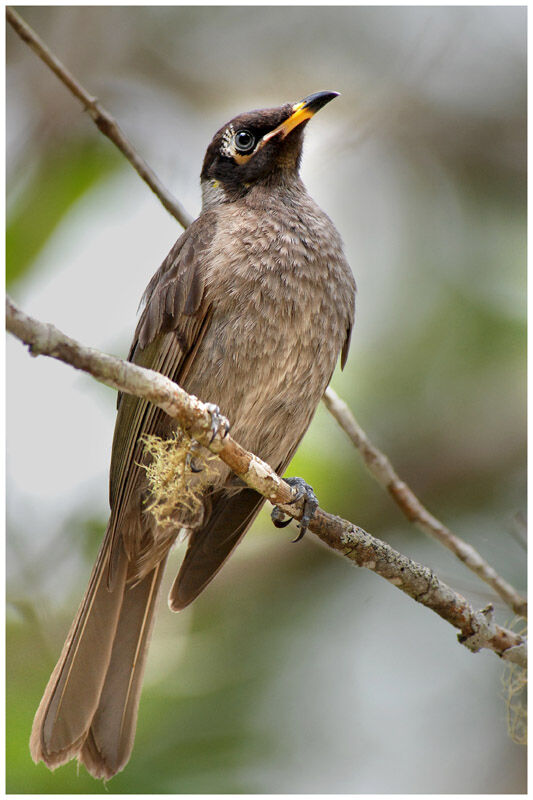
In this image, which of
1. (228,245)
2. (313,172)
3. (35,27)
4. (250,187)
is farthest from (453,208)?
(35,27)

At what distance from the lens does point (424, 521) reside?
3260mm

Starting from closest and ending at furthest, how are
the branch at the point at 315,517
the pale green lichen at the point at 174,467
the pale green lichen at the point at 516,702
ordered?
the branch at the point at 315,517 < the pale green lichen at the point at 174,467 < the pale green lichen at the point at 516,702

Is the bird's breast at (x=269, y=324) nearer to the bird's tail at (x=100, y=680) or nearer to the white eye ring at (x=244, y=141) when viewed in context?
the white eye ring at (x=244, y=141)

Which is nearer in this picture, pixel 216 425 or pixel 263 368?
pixel 216 425

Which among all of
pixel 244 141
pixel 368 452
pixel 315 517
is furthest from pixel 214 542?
pixel 244 141

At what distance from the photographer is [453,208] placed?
4152 mm

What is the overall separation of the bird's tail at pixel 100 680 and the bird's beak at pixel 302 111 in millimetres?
1742

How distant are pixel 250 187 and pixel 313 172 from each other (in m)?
0.41

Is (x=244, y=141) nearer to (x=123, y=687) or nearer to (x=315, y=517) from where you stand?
(x=315, y=517)

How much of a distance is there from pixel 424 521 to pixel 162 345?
1.13 metres

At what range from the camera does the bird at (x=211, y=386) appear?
123 inches

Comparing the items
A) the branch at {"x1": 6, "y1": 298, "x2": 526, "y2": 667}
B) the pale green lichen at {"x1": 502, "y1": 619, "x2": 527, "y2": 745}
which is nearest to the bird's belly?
Answer: the branch at {"x1": 6, "y1": 298, "x2": 526, "y2": 667}

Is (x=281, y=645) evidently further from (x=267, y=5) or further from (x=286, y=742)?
(x=267, y=5)

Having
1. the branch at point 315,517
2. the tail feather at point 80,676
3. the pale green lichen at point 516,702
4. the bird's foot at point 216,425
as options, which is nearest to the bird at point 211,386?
the tail feather at point 80,676
